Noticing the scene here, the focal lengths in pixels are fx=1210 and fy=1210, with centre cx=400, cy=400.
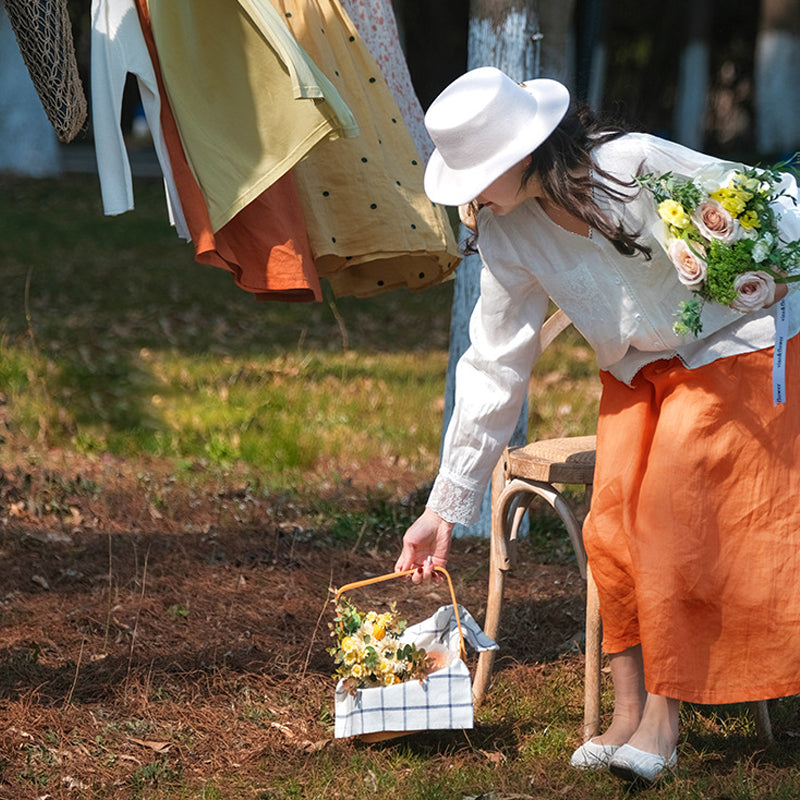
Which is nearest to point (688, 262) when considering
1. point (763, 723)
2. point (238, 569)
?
point (763, 723)

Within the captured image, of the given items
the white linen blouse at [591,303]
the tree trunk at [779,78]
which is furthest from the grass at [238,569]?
the tree trunk at [779,78]

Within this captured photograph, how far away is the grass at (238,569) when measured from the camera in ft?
10.3

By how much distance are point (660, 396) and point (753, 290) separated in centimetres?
35

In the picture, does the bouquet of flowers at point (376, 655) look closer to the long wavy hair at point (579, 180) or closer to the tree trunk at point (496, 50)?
the long wavy hair at point (579, 180)

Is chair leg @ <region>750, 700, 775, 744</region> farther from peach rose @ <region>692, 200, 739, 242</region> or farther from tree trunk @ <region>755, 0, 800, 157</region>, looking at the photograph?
tree trunk @ <region>755, 0, 800, 157</region>

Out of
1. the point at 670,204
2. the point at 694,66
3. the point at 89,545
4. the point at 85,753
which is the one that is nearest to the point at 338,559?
the point at 89,545

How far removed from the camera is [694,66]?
20500 mm

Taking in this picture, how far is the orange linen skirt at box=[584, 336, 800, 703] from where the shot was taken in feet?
9.20

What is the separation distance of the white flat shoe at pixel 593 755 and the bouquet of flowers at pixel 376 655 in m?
0.43

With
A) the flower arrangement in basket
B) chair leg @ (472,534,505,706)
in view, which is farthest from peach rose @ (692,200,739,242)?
chair leg @ (472,534,505,706)

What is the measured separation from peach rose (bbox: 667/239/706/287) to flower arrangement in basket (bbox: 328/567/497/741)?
0.93 m

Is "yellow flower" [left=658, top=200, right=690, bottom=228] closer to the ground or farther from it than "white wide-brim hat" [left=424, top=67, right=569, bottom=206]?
closer to the ground

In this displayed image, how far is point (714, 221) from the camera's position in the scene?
2.66 m

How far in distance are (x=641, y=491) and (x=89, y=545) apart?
269 cm
